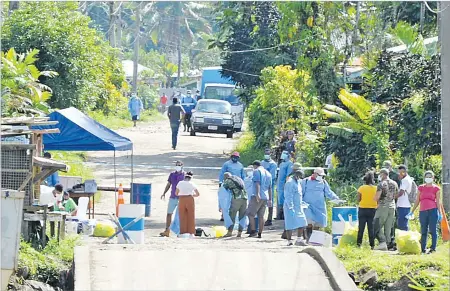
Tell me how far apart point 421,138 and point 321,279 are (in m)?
8.56

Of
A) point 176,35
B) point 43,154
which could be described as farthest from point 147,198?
point 176,35

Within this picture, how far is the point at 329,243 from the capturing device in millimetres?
20234

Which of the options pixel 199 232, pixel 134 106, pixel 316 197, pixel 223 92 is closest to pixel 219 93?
pixel 223 92

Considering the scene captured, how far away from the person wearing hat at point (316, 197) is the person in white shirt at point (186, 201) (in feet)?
7.23

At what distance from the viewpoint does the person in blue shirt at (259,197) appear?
21.7m

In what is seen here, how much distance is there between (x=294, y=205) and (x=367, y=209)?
1.41 m

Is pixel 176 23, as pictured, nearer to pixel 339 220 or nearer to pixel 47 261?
pixel 339 220

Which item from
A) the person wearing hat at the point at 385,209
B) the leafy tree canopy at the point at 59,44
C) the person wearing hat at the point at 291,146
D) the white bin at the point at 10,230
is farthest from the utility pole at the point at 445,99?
the leafy tree canopy at the point at 59,44

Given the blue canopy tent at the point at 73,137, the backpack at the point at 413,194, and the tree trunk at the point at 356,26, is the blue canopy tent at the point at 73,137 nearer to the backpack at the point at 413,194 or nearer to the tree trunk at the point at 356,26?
the backpack at the point at 413,194

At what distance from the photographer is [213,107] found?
44.1 m

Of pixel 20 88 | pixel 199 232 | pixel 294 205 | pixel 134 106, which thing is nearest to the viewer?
pixel 294 205

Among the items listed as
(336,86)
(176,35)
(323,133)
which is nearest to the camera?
(323,133)

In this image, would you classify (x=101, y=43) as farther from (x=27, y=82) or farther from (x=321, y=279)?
(x=321, y=279)

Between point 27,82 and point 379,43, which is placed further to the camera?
point 379,43
